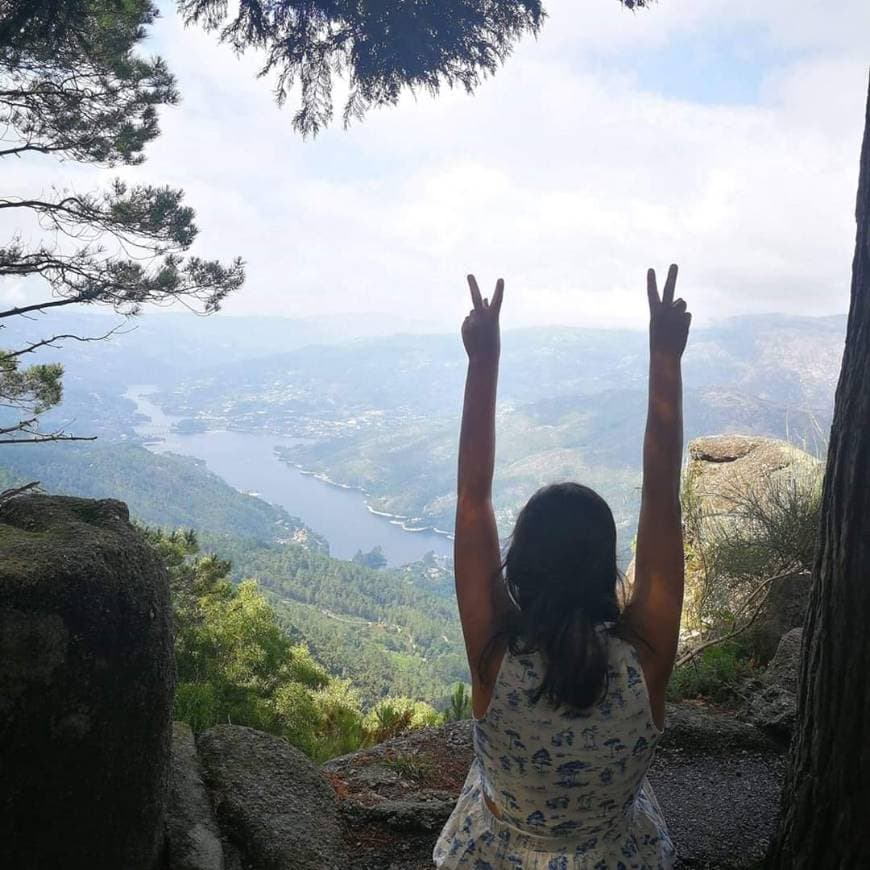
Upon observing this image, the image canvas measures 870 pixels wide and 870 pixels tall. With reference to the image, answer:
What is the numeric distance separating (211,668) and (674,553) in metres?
9.78

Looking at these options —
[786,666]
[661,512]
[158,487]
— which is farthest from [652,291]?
[158,487]

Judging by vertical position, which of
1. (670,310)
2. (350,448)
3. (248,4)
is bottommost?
(350,448)

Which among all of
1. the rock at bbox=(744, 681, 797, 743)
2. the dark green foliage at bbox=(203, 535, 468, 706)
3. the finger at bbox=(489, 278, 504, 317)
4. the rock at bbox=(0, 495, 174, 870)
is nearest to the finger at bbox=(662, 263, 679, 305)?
the finger at bbox=(489, 278, 504, 317)

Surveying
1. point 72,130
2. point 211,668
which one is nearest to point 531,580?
point 72,130

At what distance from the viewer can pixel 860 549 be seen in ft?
5.51

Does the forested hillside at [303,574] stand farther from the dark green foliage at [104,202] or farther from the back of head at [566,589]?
the back of head at [566,589]

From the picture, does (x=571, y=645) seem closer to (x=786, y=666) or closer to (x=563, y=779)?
(x=563, y=779)

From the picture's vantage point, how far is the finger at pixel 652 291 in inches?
56.9

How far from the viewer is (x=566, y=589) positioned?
1.28 m

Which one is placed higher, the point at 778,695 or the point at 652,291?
the point at 652,291

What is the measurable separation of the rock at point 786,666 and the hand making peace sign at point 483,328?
371 centimetres

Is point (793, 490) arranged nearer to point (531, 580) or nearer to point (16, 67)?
point (531, 580)

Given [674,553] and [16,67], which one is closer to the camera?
[674,553]

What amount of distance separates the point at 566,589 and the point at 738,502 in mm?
6357
